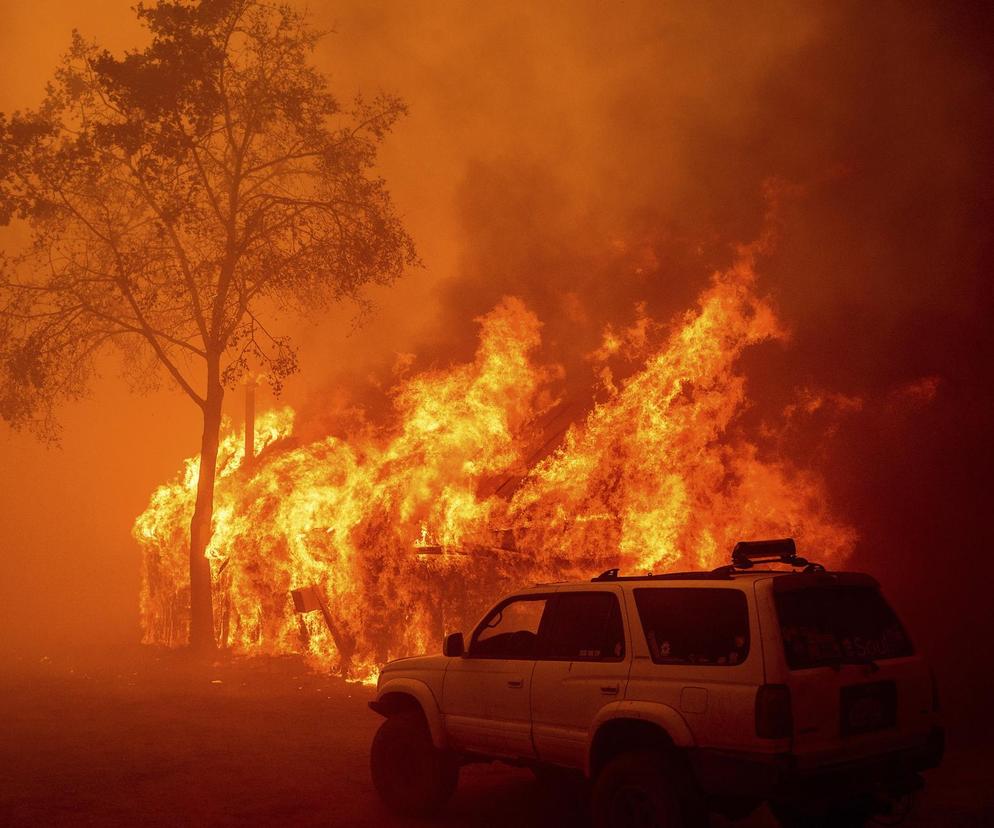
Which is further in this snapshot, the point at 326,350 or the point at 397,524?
the point at 326,350

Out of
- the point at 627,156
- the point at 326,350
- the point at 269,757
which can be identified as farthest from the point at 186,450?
the point at 269,757

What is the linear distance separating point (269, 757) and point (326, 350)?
742 inches

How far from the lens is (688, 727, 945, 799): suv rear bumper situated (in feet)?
16.3

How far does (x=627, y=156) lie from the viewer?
21391mm

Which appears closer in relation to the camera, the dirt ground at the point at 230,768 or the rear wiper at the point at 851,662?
the rear wiper at the point at 851,662

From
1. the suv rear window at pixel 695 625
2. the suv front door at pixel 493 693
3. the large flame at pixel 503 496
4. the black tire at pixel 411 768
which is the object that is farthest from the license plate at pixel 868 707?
the large flame at pixel 503 496

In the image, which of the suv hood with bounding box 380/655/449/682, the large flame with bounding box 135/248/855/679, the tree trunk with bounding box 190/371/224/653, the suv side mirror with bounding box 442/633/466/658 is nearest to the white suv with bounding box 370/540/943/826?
the suv side mirror with bounding box 442/633/466/658

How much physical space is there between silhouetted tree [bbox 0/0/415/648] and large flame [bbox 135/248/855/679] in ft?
6.84

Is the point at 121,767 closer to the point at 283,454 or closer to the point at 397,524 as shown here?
the point at 397,524

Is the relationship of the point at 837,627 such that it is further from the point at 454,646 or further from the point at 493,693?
the point at 454,646

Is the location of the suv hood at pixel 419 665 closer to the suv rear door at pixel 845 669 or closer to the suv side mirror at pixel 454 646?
the suv side mirror at pixel 454 646

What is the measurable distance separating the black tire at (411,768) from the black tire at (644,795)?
186 centimetres

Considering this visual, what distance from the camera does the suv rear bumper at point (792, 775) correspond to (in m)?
4.98

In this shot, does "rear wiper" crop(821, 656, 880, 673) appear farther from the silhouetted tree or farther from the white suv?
the silhouetted tree
